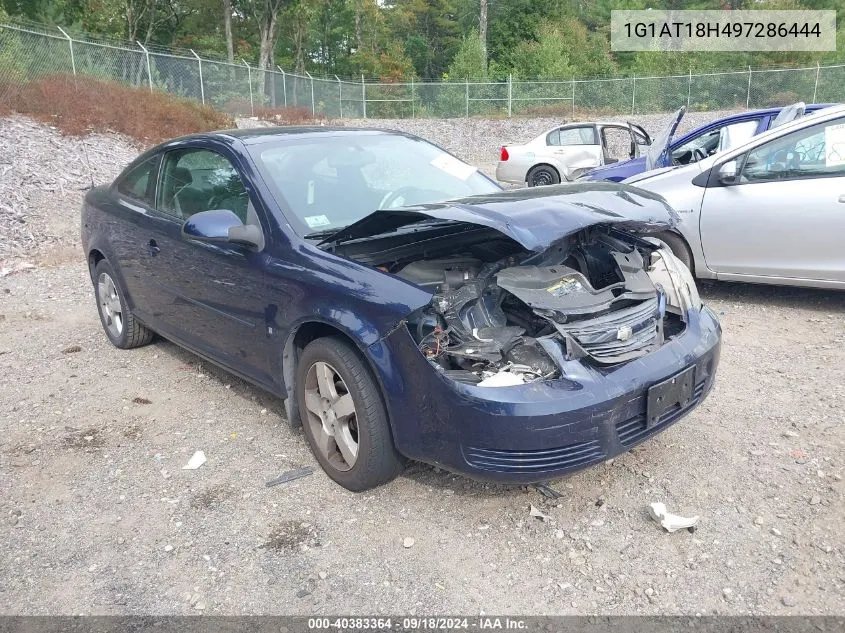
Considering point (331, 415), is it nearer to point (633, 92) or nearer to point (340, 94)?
point (633, 92)

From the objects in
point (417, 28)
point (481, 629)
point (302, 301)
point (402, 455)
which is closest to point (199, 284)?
point (302, 301)

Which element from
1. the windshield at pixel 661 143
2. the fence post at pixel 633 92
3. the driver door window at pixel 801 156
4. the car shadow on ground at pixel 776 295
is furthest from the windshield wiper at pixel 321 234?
the fence post at pixel 633 92

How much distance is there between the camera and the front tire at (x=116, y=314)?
516 centimetres

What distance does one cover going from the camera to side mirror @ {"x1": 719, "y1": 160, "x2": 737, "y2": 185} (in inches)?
226

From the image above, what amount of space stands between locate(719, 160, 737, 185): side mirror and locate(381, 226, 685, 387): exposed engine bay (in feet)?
9.07

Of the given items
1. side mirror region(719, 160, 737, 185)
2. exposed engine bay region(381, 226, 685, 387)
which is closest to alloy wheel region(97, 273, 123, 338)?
exposed engine bay region(381, 226, 685, 387)

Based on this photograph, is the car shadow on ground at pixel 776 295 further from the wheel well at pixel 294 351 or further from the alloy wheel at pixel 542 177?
the alloy wheel at pixel 542 177

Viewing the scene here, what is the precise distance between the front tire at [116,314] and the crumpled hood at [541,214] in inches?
101

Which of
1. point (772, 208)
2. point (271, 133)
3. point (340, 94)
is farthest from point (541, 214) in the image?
point (340, 94)

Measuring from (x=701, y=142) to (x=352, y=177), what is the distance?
668cm

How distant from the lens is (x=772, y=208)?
5469mm

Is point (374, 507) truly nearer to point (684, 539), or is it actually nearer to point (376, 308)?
point (376, 308)

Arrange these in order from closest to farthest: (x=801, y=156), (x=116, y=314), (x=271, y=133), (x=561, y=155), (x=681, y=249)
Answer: (x=271, y=133)
(x=116, y=314)
(x=801, y=156)
(x=681, y=249)
(x=561, y=155)

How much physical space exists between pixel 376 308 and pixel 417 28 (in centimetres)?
5511
